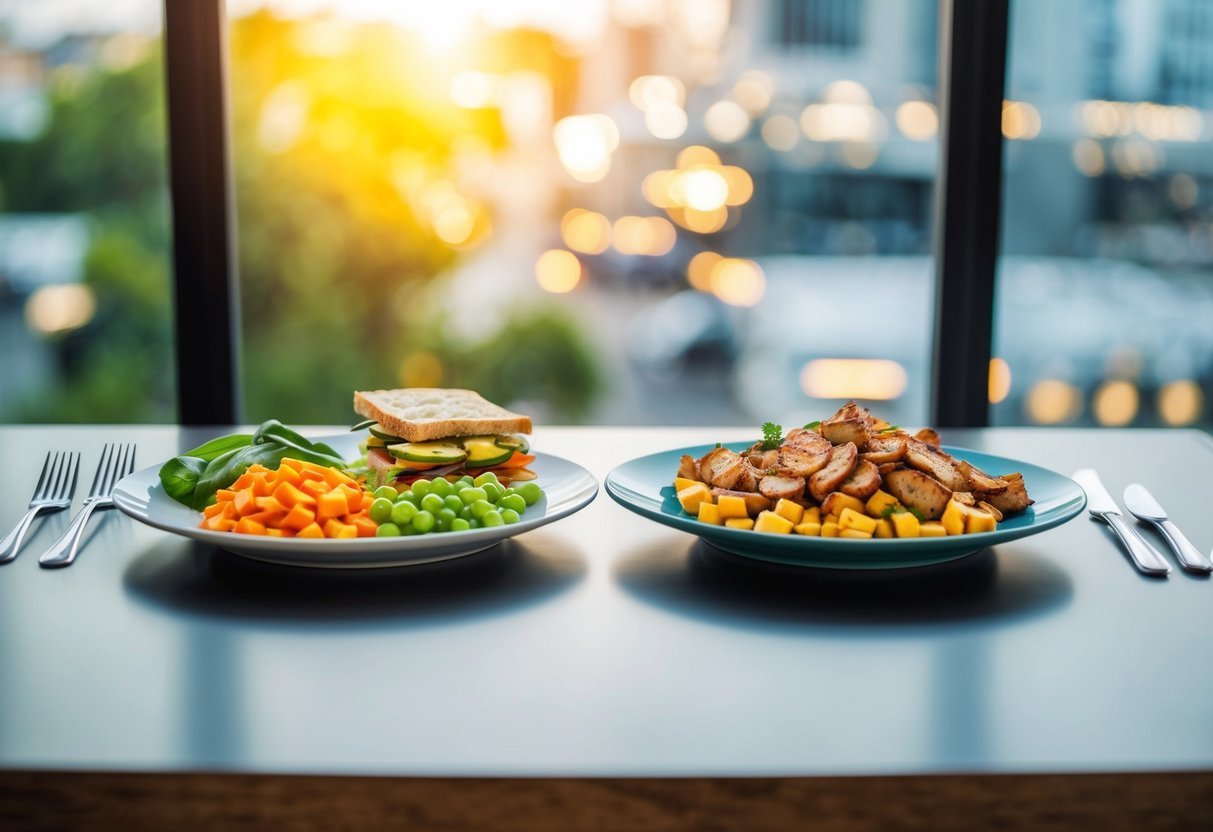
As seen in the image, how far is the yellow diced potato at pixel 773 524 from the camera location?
1.05m

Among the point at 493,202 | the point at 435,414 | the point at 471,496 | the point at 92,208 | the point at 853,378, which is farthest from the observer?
the point at 853,378

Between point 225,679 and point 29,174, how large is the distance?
579 centimetres

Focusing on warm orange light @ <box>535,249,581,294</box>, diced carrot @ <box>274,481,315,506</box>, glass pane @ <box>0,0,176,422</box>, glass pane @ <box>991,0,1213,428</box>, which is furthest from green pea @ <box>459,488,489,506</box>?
warm orange light @ <box>535,249,581,294</box>

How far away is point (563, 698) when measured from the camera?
2.66ft

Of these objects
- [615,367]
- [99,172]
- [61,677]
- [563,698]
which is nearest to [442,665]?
[563,698]

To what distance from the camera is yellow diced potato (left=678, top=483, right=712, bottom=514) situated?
1132 millimetres

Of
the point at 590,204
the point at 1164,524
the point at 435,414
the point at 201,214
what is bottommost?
the point at 1164,524

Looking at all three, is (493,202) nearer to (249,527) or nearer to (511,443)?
(511,443)

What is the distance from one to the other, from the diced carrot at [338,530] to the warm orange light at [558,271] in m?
5.19

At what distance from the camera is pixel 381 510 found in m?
1.07

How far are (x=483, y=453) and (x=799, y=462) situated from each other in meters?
0.35

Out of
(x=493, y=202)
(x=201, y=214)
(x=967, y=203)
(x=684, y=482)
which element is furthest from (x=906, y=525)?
(x=493, y=202)

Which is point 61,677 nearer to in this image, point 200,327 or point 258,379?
point 200,327

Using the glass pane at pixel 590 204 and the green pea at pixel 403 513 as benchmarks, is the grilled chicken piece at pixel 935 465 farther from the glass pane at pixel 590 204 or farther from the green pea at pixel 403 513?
the glass pane at pixel 590 204
